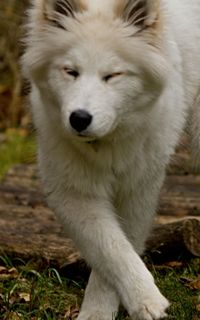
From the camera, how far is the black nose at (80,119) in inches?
177

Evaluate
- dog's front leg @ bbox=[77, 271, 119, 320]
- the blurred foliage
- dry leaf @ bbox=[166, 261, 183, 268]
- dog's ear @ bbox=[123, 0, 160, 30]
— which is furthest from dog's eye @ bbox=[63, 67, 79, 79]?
the blurred foliage

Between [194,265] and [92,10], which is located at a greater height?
[92,10]

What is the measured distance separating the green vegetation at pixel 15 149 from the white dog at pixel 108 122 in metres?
3.86

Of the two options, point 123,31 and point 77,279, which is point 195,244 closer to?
point 77,279

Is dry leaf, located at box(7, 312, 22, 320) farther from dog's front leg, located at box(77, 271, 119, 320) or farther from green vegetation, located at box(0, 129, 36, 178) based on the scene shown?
green vegetation, located at box(0, 129, 36, 178)

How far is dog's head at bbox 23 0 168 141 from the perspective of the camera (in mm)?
4613

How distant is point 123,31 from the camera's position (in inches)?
189

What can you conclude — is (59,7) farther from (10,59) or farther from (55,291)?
(10,59)

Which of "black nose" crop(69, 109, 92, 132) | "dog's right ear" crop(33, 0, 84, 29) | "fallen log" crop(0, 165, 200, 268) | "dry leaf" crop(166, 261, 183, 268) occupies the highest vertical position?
"dog's right ear" crop(33, 0, 84, 29)

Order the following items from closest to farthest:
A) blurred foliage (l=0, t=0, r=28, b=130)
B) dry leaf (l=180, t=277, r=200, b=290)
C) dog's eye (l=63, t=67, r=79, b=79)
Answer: dog's eye (l=63, t=67, r=79, b=79) < dry leaf (l=180, t=277, r=200, b=290) < blurred foliage (l=0, t=0, r=28, b=130)

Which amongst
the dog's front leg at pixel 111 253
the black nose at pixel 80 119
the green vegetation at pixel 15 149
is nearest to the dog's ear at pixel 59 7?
the black nose at pixel 80 119

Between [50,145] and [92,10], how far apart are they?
0.79m

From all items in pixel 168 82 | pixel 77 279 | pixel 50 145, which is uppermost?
pixel 168 82

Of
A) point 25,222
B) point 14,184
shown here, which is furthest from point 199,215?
point 14,184
